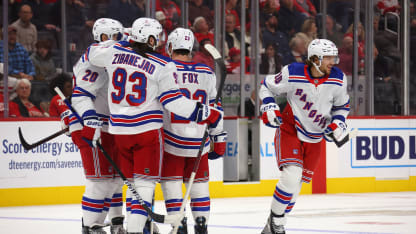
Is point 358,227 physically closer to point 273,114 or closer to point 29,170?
point 273,114

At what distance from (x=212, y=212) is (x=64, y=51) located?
8.73 ft

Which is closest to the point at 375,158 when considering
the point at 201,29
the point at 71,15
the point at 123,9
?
the point at 201,29

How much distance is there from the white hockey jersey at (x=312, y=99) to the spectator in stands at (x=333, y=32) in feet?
15.8

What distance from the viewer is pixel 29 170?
26.7 ft

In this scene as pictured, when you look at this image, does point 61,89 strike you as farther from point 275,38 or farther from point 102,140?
point 275,38

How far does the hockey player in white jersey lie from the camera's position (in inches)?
198

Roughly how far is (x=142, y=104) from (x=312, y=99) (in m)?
1.49

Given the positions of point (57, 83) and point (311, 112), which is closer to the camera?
point (311, 112)

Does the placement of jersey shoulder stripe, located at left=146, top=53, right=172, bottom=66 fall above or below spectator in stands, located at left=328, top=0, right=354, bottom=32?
below

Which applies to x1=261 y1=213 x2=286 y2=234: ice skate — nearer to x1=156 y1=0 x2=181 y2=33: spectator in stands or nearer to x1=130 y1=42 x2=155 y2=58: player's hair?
x1=130 y1=42 x2=155 y2=58: player's hair

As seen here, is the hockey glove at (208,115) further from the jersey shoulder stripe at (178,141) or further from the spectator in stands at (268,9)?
the spectator in stands at (268,9)

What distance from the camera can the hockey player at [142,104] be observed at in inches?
184

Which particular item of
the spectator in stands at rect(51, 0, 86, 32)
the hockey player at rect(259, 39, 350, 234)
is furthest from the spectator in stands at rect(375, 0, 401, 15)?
the hockey player at rect(259, 39, 350, 234)

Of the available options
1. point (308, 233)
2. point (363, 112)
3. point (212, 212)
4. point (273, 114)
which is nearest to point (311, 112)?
point (273, 114)
